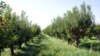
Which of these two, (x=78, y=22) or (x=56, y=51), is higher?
(x=78, y=22)

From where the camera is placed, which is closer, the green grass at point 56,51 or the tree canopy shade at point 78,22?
the green grass at point 56,51

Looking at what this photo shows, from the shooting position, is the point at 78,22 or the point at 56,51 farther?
the point at 78,22

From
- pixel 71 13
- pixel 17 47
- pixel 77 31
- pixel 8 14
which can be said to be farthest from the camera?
pixel 71 13

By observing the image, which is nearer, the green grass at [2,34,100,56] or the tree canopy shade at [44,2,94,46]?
the green grass at [2,34,100,56]

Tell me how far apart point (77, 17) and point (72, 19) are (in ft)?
3.07

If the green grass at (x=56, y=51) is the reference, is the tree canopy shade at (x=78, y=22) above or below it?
above

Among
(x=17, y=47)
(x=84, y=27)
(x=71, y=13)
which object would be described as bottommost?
(x=17, y=47)

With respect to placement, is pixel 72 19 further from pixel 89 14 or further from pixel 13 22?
pixel 13 22

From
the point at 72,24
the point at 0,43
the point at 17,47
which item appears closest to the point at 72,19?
the point at 72,24

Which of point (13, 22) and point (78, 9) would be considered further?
point (78, 9)

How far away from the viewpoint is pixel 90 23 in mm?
39250

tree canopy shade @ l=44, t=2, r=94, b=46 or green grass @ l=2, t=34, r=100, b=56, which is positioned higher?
tree canopy shade @ l=44, t=2, r=94, b=46

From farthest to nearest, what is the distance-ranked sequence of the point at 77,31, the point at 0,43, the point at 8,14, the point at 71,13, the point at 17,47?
→ the point at 71,13 → the point at 77,31 → the point at 17,47 → the point at 8,14 → the point at 0,43

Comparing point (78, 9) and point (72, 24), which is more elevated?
point (78, 9)
